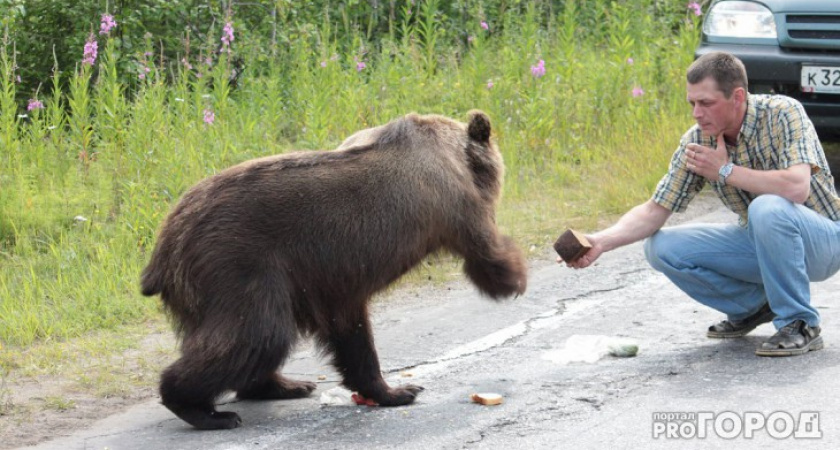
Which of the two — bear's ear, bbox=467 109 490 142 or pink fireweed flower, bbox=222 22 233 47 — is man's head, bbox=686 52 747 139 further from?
pink fireweed flower, bbox=222 22 233 47

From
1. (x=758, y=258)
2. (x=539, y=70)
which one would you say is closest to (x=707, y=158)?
(x=758, y=258)

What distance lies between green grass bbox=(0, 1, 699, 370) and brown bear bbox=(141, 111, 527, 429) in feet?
1.75

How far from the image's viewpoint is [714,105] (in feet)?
18.3

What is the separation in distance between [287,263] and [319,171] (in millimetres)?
452

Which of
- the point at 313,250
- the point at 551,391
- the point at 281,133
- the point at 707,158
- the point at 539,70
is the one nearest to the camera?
the point at 313,250

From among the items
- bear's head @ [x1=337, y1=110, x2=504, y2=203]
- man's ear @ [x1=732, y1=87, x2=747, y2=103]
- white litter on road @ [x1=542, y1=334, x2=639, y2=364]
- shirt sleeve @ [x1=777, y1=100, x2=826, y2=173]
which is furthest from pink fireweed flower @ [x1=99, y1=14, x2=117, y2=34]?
shirt sleeve @ [x1=777, y1=100, x2=826, y2=173]

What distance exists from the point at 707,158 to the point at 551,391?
137cm

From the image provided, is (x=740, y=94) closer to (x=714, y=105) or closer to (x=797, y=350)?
(x=714, y=105)

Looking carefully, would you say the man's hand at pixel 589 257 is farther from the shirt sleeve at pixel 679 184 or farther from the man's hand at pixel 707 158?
the man's hand at pixel 707 158

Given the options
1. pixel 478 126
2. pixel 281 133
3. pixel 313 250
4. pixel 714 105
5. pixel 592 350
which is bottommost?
pixel 592 350

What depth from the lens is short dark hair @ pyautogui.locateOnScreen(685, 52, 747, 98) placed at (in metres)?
5.54

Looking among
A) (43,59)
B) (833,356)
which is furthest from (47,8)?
(833,356)

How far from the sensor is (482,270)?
17.8ft

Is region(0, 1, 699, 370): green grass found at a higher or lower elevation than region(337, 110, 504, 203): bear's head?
lower
